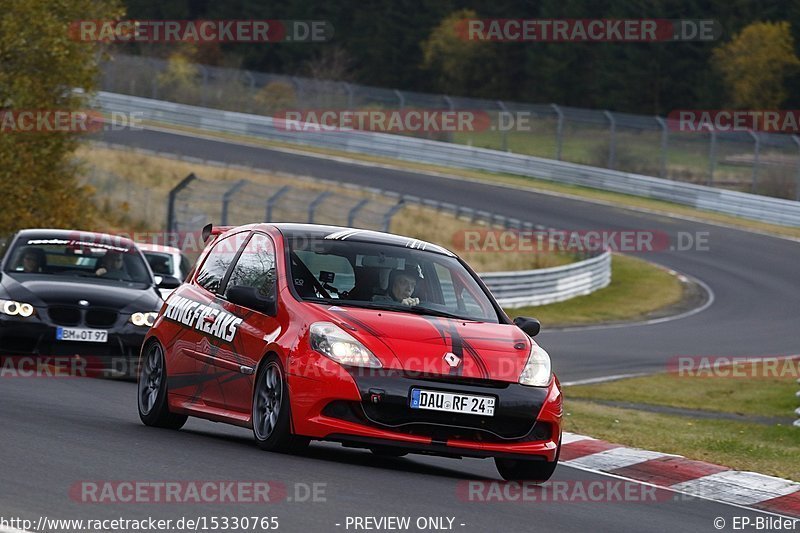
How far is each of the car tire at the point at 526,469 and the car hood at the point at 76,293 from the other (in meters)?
6.31

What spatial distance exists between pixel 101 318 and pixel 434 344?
6385 mm

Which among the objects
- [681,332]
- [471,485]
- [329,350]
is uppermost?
[329,350]

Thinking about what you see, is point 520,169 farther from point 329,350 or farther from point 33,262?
point 329,350

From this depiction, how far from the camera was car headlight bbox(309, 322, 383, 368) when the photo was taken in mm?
8719

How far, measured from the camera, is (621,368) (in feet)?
71.2

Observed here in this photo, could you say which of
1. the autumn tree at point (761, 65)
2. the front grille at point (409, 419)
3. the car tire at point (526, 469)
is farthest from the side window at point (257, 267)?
the autumn tree at point (761, 65)

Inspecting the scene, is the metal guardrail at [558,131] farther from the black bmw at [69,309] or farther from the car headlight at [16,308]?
the car headlight at [16,308]

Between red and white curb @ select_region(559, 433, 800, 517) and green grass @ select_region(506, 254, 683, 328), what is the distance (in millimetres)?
16689

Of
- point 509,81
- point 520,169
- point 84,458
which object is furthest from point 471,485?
point 509,81

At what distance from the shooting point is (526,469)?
30.2 ft

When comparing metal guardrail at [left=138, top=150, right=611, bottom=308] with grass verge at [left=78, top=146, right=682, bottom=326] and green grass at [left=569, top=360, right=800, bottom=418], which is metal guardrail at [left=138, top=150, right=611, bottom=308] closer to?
grass verge at [left=78, top=146, right=682, bottom=326]

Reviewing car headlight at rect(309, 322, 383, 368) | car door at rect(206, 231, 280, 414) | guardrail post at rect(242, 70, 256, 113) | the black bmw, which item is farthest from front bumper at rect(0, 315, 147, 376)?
guardrail post at rect(242, 70, 256, 113)

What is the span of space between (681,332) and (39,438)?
20131 millimetres

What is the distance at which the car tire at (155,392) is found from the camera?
414 inches
